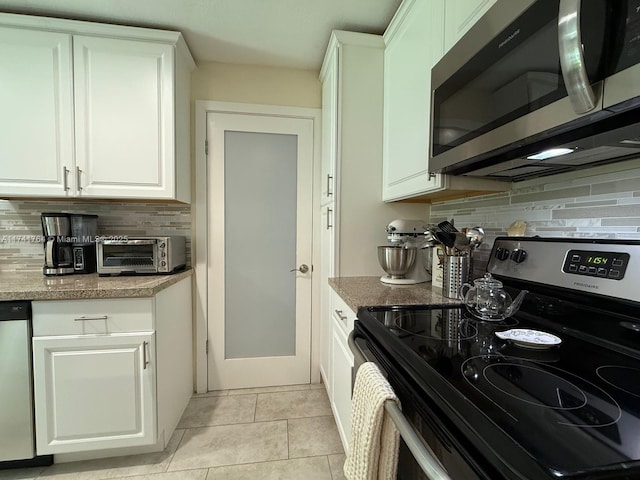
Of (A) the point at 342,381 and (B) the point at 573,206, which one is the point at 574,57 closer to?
(B) the point at 573,206

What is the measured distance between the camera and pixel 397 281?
1.52m

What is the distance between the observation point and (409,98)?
1.37 metres

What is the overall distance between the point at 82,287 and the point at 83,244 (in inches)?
19.8

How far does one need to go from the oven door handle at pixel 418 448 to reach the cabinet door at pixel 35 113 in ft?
6.70

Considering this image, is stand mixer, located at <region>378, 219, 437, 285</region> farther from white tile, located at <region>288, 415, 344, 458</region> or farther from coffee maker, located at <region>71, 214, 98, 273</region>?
coffee maker, located at <region>71, 214, 98, 273</region>

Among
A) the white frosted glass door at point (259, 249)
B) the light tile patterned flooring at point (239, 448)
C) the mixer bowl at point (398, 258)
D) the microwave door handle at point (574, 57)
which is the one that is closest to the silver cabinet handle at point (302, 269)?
the white frosted glass door at point (259, 249)

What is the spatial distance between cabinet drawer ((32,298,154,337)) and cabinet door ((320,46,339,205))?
118 cm

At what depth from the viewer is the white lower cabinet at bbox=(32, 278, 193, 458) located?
1.37 metres

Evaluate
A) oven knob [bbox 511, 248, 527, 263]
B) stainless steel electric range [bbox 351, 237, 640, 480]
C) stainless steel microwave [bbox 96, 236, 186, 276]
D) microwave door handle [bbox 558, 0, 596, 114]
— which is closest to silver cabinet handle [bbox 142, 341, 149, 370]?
stainless steel microwave [bbox 96, 236, 186, 276]

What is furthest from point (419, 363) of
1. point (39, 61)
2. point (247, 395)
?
point (39, 61)

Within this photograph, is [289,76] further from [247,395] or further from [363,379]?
[247,395]

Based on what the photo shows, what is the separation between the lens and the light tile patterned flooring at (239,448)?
4.65 ft

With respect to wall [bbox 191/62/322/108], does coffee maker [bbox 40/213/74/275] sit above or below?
below

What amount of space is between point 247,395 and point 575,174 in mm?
2234
